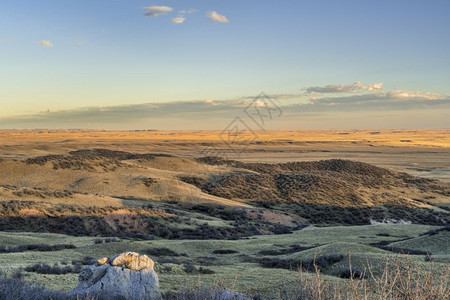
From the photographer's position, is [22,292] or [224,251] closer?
[22,292]

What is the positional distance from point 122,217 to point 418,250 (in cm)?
2188

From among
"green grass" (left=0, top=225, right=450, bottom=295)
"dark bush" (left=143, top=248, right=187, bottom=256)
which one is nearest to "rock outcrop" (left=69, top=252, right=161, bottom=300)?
"green grass" (left=0, top=225, right=450, bottom=295)

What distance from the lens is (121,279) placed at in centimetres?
1046

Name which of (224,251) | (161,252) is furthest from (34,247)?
(224,251)

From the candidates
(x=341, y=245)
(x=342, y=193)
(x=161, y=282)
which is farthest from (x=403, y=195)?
(x=161, y=282)

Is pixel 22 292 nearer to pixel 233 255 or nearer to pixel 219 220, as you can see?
pixel 233 255

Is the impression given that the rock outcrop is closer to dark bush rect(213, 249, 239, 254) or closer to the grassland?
the grassland

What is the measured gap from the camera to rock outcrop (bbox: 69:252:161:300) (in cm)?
1003

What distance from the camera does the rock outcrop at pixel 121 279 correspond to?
10.0 m

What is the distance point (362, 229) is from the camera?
3422cm

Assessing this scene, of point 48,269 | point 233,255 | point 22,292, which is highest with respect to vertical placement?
point 22,292

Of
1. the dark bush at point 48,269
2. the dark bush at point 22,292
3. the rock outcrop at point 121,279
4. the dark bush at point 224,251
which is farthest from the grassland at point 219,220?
the dark bush at point 22,292

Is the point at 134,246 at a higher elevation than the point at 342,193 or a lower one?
higher

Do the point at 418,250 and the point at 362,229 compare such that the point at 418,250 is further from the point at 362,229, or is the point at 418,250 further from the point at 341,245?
the point at 362,229
